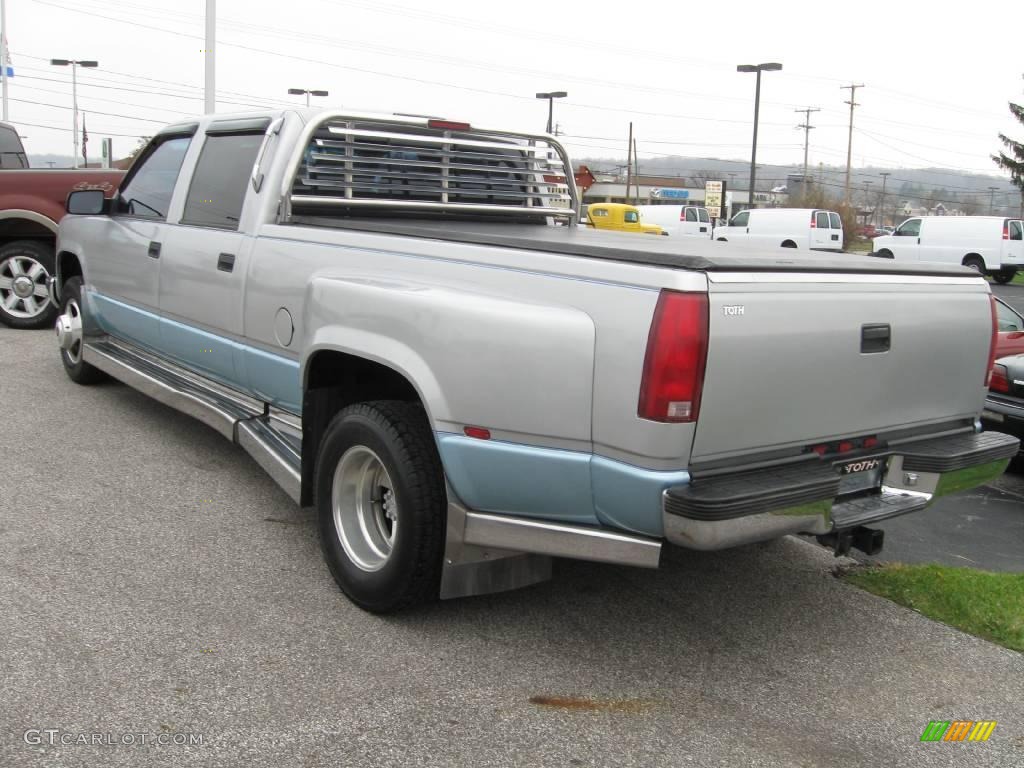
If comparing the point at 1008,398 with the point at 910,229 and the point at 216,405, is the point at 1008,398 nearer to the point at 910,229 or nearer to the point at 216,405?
the point at 216,405

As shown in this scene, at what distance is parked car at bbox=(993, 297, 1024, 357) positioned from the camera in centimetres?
780

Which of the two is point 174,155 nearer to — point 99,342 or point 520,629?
point 99,342

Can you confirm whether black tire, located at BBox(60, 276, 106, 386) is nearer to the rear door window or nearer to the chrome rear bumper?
the chrome rear bumper

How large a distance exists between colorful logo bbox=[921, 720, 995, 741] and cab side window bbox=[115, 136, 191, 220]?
4845 millimetres

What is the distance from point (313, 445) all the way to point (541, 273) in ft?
5.13

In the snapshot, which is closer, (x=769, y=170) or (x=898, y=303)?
(x=898, y=303)

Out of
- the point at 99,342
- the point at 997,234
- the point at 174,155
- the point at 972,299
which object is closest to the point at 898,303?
the point at 972,299

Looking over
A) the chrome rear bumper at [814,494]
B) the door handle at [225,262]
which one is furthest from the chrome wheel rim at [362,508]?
the door handle at [225,262]

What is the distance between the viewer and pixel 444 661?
11.8 feet

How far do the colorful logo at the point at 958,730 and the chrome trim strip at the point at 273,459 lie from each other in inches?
104

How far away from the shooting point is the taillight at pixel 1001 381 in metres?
6.85

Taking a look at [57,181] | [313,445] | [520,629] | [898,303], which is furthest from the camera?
[57,181]

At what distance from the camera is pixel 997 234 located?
30188mm

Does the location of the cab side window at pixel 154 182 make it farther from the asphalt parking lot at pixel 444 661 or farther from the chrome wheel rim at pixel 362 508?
the chrome wheel rim at pixel 362 508
